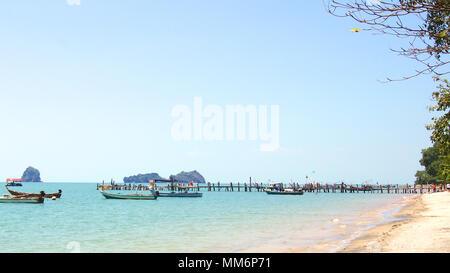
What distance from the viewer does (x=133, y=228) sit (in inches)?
1355

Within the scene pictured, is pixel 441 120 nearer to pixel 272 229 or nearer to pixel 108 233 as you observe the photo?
pixel 272 229

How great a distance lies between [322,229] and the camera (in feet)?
95.7

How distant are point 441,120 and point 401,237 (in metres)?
9.27
